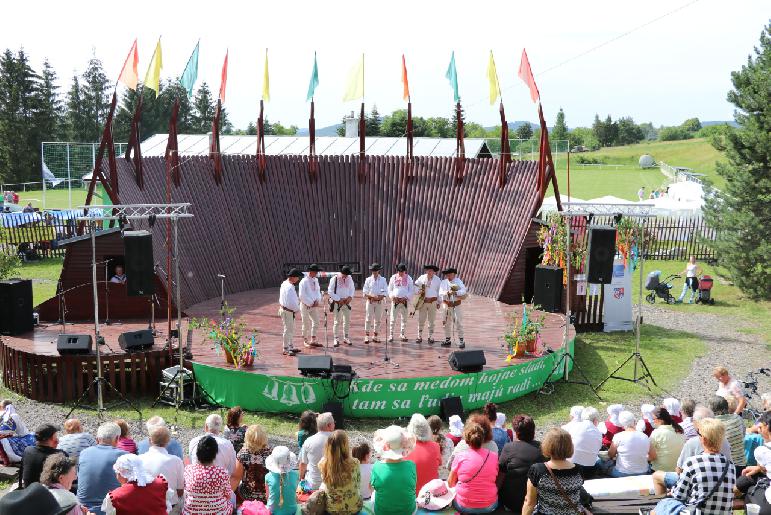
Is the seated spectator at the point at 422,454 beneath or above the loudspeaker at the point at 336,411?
above

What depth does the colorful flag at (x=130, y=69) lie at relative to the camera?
1515 cm

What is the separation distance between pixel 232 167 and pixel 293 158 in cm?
156

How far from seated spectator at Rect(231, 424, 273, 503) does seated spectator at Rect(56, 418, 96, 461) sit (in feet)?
5.54

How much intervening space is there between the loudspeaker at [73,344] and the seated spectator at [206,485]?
6585mm

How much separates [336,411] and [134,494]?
526 cm

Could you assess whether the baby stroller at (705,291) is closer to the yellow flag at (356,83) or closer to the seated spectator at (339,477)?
the yellow flag at (356,83)

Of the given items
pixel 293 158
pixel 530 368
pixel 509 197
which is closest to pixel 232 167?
pixel 293 158

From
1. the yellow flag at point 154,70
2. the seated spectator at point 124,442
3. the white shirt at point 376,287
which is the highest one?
the yellow flag at point 154,70

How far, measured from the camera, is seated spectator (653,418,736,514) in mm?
6387

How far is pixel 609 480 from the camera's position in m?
7.86

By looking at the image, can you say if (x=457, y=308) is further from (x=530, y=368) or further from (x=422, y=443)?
(x=422, y=443)

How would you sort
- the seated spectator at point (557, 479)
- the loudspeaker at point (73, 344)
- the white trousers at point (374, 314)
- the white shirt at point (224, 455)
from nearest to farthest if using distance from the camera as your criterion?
the seated spectator at point (557, 479)
the white shirt at point (224, 455)
the loudspeaker at point (73, 344)
the white trousers at point (374, 314)

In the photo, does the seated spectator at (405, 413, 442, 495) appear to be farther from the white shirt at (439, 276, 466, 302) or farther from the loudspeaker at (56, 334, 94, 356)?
the loudspeaker at (56, 334, 94, 356)

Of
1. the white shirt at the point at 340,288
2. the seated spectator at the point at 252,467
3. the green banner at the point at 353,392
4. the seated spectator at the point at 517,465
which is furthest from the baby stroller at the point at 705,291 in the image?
the seated spectator at the point at 252,467
